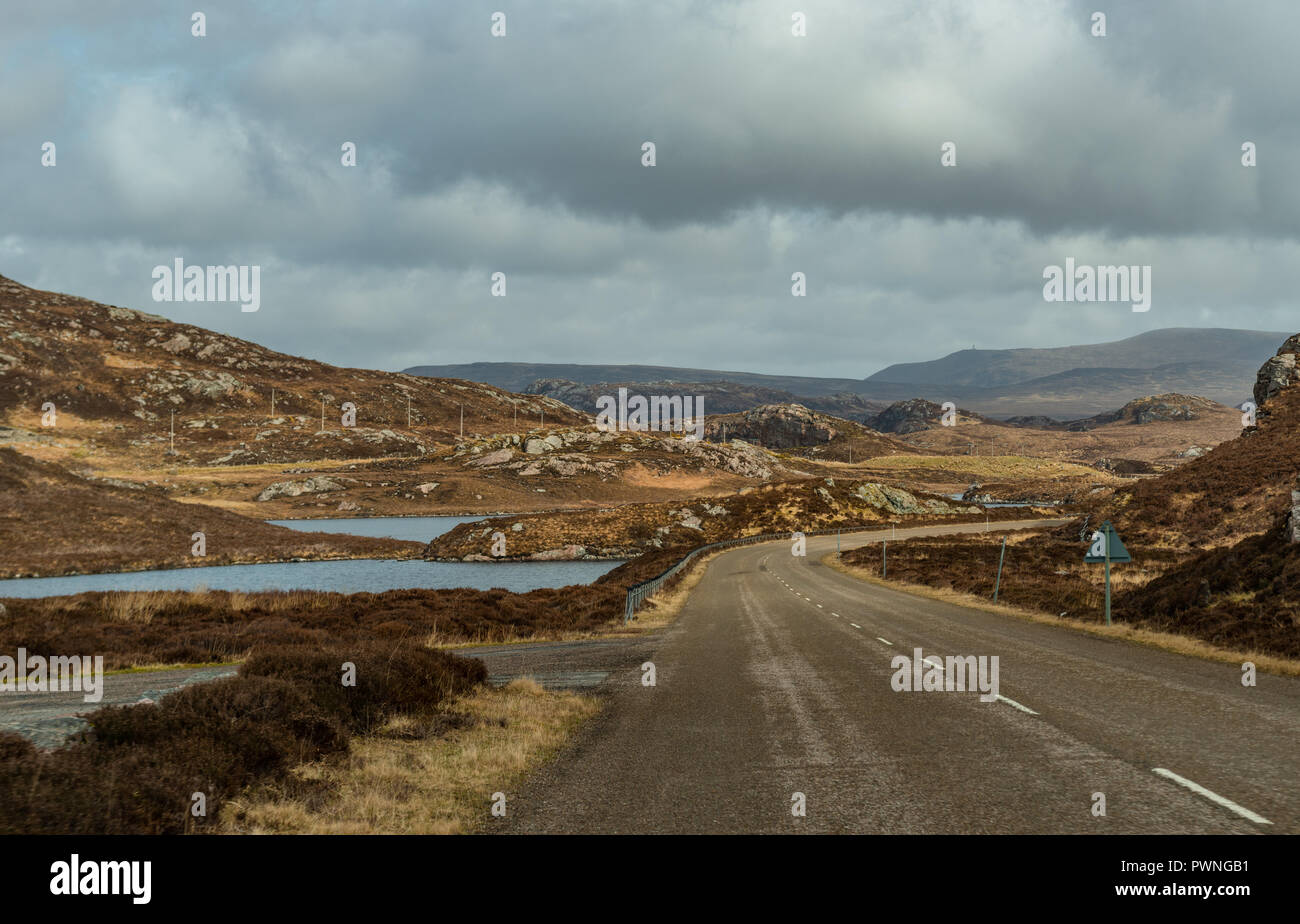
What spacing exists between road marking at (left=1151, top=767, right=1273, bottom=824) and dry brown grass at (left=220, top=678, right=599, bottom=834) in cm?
642

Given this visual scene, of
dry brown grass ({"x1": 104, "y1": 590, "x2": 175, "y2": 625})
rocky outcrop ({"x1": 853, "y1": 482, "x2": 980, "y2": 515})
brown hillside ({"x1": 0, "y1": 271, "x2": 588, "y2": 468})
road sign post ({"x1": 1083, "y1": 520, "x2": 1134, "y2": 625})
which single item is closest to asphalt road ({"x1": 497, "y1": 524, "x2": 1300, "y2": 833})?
road sign post ({"x1": 1083, "y1": 520, "x2": 1134, "y2": 625})

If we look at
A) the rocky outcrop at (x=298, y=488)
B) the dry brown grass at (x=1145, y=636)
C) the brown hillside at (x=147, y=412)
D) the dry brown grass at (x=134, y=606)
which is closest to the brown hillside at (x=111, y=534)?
the dry brown grass at (x=134, y=606)

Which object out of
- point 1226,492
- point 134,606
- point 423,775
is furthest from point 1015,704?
point 1226,492

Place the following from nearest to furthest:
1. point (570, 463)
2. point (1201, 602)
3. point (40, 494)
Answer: point (1201, 602)
point (40, 494)
point (570, 463)

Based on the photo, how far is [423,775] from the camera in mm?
9180

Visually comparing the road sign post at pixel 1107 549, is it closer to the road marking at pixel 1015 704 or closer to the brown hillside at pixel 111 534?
the road marking at pixel 1015 704

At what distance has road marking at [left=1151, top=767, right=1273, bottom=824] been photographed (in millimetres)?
6652

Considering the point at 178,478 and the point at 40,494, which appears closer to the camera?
the point at 40,494

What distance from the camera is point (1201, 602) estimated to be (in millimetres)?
21703

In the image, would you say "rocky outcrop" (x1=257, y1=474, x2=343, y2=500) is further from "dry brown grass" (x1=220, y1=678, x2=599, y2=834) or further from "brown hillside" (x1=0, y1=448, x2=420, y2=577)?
"dry brown grass" (x1=220, y1=678, x2=599, y2=834)

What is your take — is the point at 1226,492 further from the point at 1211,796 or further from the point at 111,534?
the point at 111,534
